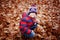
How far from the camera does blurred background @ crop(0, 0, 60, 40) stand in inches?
91.0

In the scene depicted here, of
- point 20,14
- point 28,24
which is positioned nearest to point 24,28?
point 28,24

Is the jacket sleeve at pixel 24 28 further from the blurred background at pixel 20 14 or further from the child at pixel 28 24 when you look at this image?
the blurred background at pixel 20 14

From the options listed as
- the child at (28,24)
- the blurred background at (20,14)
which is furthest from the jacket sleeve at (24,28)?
the blurred background at (20,14)

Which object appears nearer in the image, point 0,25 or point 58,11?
point 0,25

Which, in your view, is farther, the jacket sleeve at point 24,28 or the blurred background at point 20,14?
the blurred background at point 20,14

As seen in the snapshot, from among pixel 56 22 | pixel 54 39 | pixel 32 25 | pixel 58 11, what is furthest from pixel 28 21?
pixel 58 11

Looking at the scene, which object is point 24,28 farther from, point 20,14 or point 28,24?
point 20,14

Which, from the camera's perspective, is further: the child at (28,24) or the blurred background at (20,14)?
the blurred background at (20,14)

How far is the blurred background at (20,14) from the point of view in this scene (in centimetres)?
231

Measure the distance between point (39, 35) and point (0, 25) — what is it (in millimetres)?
646

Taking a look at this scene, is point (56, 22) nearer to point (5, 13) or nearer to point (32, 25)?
point (32, 25)

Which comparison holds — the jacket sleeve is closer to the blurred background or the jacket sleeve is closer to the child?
the child

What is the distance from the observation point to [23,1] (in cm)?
314

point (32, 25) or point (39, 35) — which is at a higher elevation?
point (32, 25)
